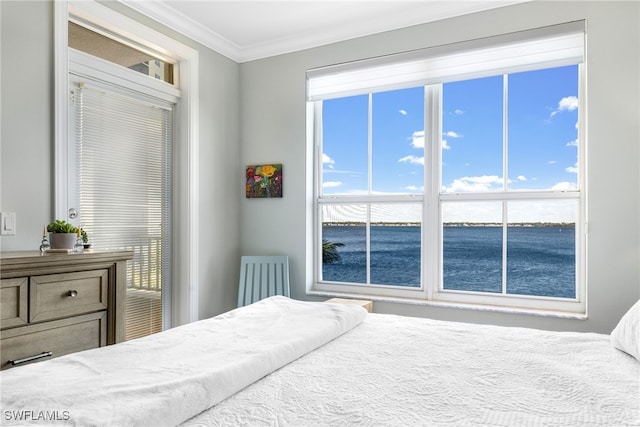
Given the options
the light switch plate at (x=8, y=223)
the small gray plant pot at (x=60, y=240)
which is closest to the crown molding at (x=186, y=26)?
the light switch plate at (x=8, y=223)

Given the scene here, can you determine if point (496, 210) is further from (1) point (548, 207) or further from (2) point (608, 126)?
(2) point (608, 126)

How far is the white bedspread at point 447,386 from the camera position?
0.92 metres

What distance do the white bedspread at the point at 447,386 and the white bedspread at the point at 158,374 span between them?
0.05 meters

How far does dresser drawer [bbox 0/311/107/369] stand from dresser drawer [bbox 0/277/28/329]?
0.04 m

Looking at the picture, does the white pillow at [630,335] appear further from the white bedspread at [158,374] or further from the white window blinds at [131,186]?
the white window blinds at [131,186]

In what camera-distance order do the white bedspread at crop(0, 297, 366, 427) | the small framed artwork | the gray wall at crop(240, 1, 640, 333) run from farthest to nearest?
the small framed artwork < the gray wall at crop(240, 1, 640, 333) < the white bedspread at crop(0, 297, 366, 427)

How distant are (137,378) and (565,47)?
295 cm

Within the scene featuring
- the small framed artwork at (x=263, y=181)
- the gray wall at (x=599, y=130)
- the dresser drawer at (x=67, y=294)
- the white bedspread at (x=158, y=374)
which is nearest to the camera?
the white bedspread at (x=158, y=374)

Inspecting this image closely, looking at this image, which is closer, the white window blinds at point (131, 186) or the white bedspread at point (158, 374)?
the white bedspread at point (158, 374)

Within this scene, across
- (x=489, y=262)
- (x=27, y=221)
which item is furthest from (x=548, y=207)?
(x=27, y=221)

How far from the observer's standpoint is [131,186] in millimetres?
2879

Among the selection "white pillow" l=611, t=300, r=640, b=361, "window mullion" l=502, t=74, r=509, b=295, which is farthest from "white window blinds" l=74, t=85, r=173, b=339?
"white pillow" l=611, t=300, r=640, b=361

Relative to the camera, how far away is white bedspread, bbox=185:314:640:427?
917 millimetres

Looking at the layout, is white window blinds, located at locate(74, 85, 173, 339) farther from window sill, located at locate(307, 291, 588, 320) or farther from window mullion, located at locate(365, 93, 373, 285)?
window mullion, located at locate(365, 93, 373, 285)
